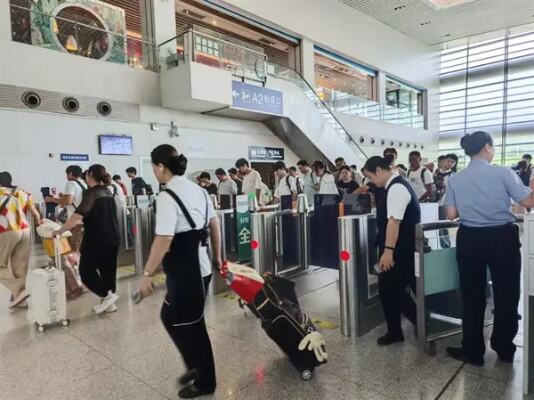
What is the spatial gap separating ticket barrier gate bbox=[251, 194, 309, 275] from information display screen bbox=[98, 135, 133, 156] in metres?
6.02

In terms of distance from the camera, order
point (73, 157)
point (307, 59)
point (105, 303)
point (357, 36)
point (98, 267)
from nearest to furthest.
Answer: point (98, 267) < point (105, 303) < point (73, 157) < point (307, 59) < point (357, 36)

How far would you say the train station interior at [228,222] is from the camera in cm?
222

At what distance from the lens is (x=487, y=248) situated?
2.25 m

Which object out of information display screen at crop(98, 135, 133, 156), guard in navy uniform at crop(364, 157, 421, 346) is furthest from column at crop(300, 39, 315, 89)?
guard in navy uniform at crop(364, 157, 421, 346)

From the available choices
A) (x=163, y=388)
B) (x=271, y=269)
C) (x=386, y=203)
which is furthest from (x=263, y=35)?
(x=163, y=388)

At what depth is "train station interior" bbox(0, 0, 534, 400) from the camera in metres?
2.22

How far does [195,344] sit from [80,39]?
8.58 meters

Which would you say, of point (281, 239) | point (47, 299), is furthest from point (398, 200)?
point (47, 299)

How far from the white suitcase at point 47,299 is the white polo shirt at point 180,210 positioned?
1.92 meters

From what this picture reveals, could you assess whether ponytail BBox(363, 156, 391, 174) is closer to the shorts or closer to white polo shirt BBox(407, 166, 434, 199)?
white polo shirt BBox(407, 166, 434, 199)

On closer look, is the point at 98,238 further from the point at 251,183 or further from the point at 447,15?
the point at 447,15

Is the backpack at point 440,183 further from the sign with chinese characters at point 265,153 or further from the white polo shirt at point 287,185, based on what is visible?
the sign with chinese characters at point 265,153

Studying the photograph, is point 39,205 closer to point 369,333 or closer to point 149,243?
point 149,243

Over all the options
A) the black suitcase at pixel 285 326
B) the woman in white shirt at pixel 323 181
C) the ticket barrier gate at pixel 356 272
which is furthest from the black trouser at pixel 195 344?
the woman in white shirt at pixel 323 181
